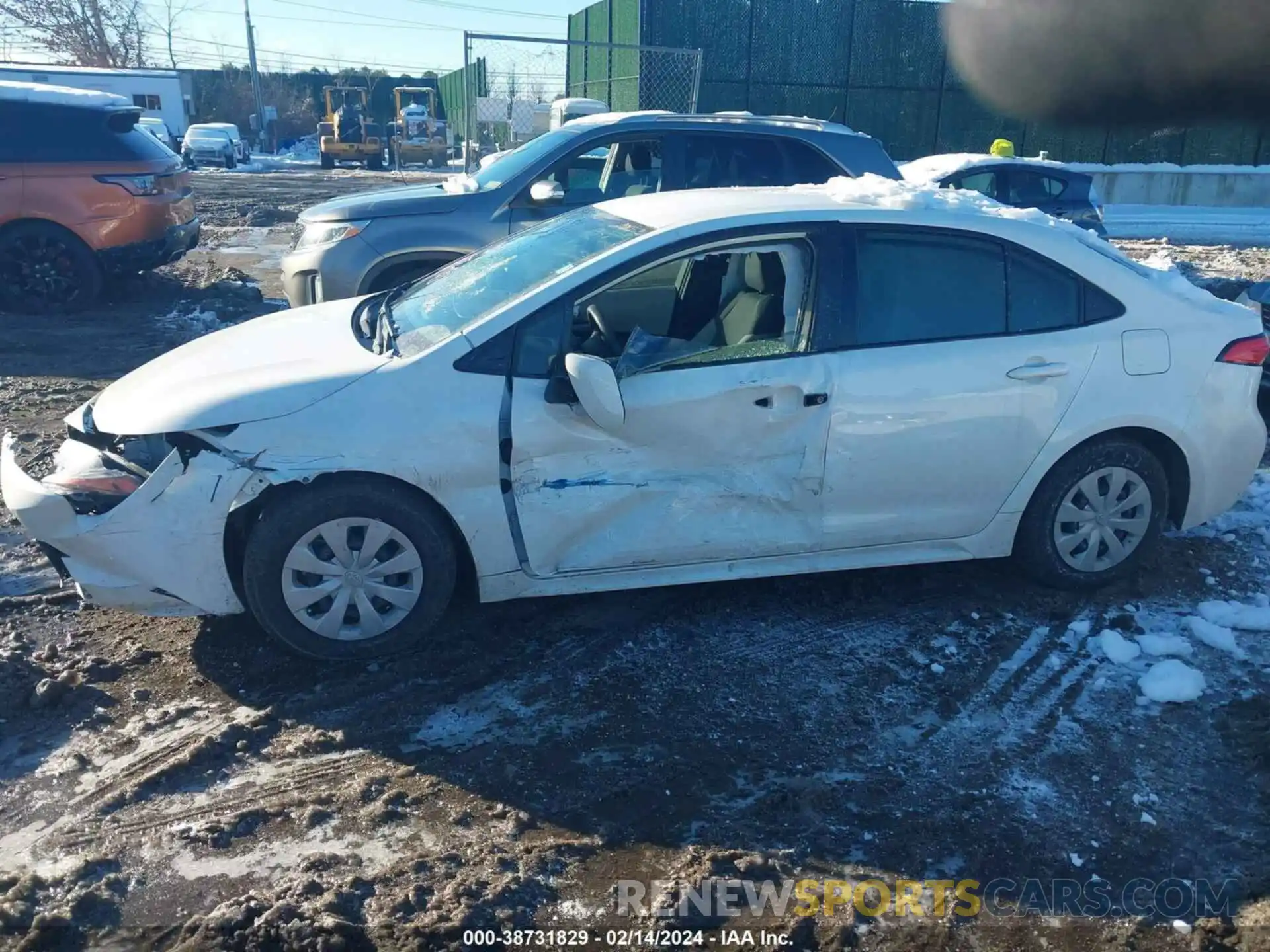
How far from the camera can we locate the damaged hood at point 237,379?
3.59 metres

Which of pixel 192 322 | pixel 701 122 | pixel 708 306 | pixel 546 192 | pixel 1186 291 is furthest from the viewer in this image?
pixel 192 322

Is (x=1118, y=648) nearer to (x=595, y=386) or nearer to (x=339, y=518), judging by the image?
(x=595, y=386)

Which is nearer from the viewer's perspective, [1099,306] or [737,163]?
[1099,306]

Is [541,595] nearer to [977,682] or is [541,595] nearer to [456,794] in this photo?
[456,794]

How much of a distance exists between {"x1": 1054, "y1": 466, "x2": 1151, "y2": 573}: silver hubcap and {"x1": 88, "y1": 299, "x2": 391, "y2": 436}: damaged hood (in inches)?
114

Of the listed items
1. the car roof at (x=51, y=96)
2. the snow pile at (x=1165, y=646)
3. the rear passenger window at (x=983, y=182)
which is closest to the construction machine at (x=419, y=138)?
the rear passenger window at (x=983, y=182)

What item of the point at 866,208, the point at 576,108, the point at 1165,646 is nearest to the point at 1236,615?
the point at 1165,646

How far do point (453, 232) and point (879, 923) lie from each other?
5821mm

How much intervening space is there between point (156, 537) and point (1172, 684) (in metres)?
3.70

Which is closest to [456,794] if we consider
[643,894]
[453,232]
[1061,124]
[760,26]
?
[643,894]

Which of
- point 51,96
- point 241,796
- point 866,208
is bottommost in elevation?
point 241,796

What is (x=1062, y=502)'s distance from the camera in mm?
4297

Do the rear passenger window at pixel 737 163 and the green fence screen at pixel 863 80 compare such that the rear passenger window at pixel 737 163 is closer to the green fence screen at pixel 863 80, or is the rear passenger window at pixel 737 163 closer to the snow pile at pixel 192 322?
the snow pile at pixel 192 322

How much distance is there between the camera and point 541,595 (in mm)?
4020
